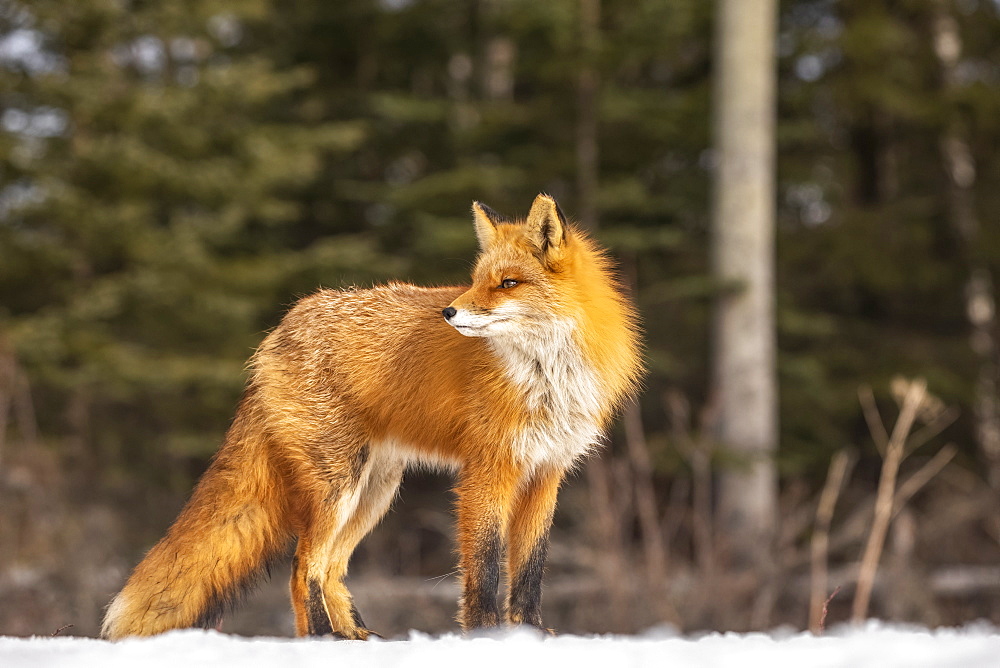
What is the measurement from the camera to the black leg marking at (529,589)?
2.92m

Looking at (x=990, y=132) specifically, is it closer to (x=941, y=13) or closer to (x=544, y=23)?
(x=941, y=13)

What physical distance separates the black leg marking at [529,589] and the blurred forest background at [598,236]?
4816 millimetres

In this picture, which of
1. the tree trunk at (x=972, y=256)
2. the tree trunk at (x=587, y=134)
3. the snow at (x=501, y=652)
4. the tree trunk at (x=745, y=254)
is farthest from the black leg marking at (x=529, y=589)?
the tree trunk at (x=972, y=256)

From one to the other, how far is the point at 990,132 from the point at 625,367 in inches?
499

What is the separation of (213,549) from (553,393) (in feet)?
3.96

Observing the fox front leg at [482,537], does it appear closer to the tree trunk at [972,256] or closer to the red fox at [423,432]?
the red fox at [423,432]

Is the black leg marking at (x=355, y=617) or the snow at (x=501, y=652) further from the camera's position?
the black leg marking at (x=355, y=617)

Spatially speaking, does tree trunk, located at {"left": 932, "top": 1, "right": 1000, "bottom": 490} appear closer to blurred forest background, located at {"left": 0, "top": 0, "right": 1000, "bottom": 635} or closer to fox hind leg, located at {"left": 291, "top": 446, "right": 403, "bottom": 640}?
blurred forest background, located at {"left": 0, "top": 0, "right": 1000, "bottom": 635}

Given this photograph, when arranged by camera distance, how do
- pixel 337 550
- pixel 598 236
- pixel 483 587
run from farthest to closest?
pixel 598 236
pixel 337 550
pixel 483 587

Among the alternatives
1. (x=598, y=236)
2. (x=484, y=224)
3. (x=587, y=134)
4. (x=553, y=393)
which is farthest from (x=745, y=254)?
(x=553, y=393)

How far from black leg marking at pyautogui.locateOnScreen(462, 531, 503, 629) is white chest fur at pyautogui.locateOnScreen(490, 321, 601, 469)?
315mm

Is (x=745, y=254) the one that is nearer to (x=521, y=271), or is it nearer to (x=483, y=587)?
(x=521, y=271)

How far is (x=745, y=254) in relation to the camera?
34.6ft

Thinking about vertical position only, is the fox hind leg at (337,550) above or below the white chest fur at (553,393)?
below
